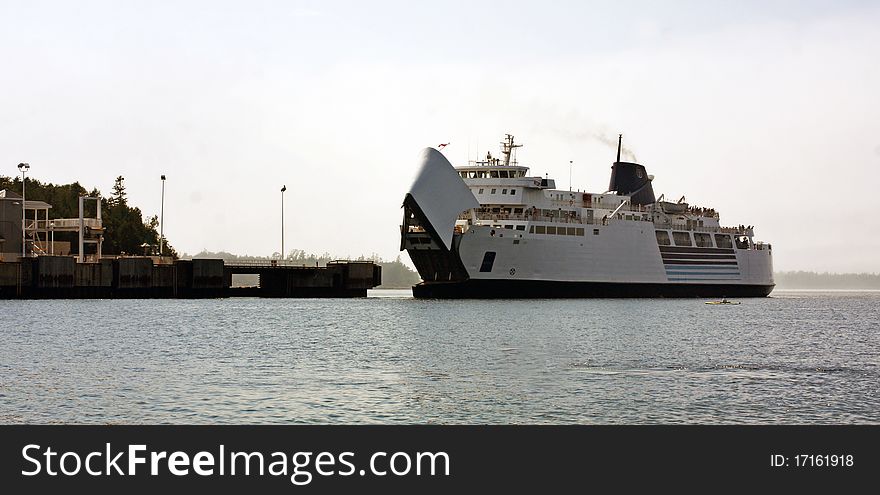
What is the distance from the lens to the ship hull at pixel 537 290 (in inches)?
3068

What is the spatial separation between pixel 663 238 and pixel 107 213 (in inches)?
2455

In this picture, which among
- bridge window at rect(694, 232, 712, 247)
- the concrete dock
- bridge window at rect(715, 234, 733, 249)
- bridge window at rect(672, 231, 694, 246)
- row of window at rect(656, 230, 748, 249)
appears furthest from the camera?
bridge window at rect(715, 234, 733, 249)

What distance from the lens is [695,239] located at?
101938 mm

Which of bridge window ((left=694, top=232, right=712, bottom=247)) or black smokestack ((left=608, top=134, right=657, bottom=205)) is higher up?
black smokestack ((left=608, top=134, right=657, bottom=205))

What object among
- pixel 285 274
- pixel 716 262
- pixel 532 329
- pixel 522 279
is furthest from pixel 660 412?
pixel 716 262

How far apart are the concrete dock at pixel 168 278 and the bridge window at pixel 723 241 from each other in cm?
3672

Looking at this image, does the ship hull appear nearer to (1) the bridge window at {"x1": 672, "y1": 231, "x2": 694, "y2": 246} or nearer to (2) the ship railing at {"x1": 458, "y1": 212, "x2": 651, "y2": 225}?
(1) the bridge window at {"x1": 672, "y1": 231, "x2": 694, "y2": 246}

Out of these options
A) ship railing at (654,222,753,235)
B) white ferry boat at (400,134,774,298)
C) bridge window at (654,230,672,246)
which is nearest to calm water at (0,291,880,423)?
→ white ferry boat at (400,134,774,298)

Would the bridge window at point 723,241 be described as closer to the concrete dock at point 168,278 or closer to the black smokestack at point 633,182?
the black smokestack at point 633,182

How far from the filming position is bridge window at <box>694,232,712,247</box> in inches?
4031

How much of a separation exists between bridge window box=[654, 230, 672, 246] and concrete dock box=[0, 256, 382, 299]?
26281mm

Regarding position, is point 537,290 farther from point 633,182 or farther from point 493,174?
point 633,182

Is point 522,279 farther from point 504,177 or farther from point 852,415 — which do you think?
point 852,415

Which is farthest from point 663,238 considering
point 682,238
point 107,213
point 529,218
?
point 107,213
